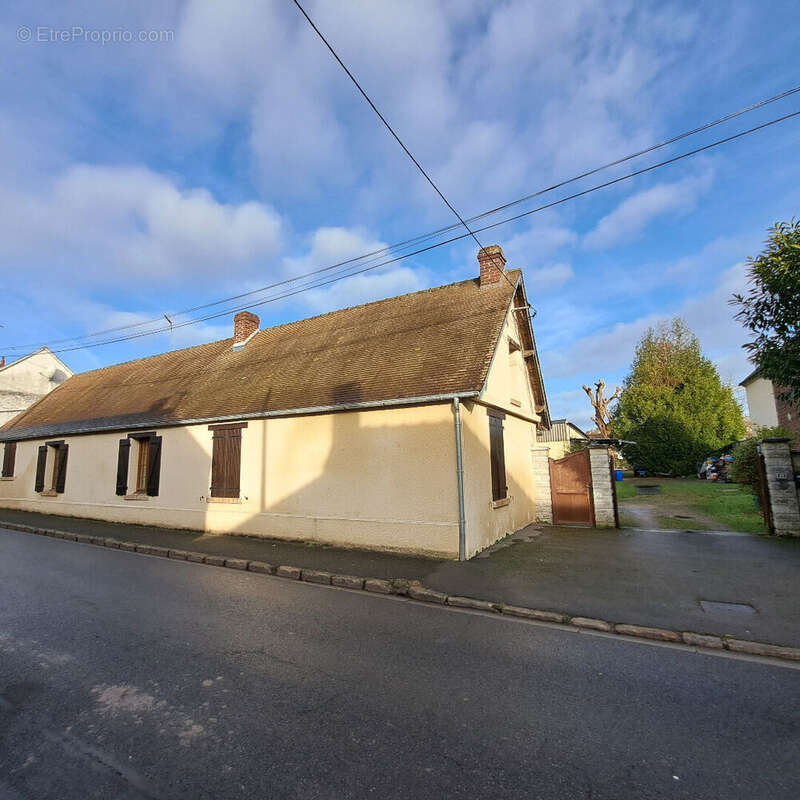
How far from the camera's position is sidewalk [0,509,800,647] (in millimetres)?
5289

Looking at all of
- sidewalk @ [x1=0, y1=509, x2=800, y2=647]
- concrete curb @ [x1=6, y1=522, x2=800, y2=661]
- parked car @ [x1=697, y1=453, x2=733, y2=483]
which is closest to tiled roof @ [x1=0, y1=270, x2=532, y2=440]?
sidewalk @ [x1=0, y1=509, x2=800, y2=647]

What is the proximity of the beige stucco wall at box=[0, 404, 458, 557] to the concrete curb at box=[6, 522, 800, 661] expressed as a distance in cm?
179

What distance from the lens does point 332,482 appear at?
9617mm

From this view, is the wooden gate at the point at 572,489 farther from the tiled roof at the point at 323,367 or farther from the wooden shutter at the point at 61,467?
the wooden shutter at the point at 61,467

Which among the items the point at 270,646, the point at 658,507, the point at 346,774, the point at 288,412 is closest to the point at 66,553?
the point at 288,412

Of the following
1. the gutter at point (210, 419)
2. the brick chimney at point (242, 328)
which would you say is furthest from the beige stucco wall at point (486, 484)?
the brick chimney at point (242, 328)

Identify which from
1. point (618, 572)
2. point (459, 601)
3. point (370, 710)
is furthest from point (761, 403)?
point (370, 710)

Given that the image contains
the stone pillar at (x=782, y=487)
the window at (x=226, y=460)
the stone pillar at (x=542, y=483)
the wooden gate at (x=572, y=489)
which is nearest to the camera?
the stone pillar at (x=782, y=487)

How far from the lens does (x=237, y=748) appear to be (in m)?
2.86

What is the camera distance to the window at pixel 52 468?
50.6 feet

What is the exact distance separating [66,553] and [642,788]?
1105cm

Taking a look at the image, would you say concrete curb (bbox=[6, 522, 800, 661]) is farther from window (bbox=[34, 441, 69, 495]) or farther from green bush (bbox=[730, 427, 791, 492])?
green bush (bbox=[730, 427, 791, 492])

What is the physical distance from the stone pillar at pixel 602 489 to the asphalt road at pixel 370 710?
23.9ft

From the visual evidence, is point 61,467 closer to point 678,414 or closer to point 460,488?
point 460,488
